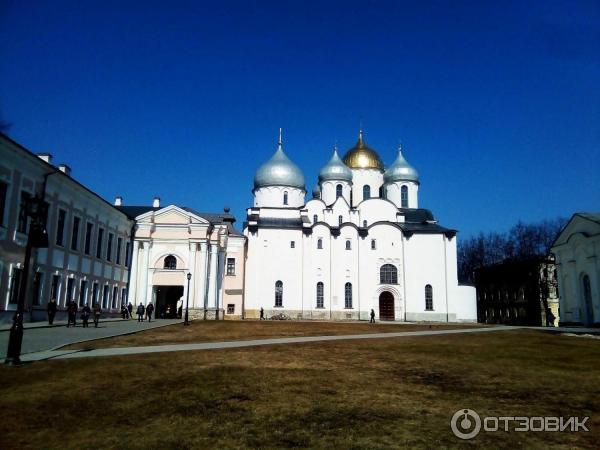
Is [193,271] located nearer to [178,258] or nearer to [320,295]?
[178,258]

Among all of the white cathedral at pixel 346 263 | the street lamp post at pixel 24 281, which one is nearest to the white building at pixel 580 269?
the white cathedral at pixel 346 263

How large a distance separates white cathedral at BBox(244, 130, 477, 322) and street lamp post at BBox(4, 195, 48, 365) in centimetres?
3608

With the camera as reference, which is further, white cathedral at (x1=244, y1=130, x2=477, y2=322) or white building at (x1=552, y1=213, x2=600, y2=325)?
white cathedral at (x1=244, y1=130, x2=477, y2=322)

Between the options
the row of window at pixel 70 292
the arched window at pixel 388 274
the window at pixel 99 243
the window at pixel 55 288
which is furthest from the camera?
the arched window at pixel 388 274

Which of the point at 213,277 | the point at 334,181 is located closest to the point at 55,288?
the point at 213,277

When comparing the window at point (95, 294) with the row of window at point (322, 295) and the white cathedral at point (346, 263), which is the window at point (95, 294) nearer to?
the white cathedral at point (346, 263)

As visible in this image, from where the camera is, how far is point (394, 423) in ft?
26.8

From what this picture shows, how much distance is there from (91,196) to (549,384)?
105ft

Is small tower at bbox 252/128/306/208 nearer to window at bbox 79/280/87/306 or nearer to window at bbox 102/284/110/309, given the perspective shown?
window at bbox 102/284/110/309

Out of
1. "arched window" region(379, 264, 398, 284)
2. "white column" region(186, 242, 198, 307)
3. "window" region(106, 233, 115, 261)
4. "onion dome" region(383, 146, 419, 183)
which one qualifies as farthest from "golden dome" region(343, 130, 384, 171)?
"window" region(106, 233, 115, 261)

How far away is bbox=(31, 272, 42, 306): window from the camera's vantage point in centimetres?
2872

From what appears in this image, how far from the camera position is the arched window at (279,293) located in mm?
50931

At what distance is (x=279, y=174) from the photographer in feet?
184

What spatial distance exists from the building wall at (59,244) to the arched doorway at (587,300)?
38.4 m
